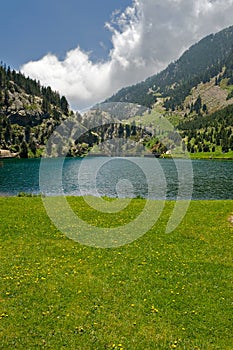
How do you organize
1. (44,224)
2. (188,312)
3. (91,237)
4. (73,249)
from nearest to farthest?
(188,312), (73,249), (91,237), (44,224)

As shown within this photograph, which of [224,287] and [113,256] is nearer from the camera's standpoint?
[224,287]

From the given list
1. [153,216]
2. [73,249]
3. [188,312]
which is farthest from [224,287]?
[153,216]

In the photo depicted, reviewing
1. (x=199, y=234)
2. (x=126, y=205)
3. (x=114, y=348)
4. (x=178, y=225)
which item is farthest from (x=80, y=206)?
(x=114, y=348)

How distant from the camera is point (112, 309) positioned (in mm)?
14633

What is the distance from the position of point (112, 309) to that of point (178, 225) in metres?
15.8

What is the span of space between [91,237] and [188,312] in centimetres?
1240

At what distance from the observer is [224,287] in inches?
674

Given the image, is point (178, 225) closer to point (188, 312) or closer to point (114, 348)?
point (188, 312)

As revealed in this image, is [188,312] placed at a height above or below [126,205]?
below

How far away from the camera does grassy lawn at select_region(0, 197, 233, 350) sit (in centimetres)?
1266

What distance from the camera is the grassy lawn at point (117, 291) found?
12.7 metres

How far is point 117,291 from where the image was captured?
16.4 metres

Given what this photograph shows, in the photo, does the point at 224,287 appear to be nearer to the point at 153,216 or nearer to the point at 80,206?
the point at 153,216

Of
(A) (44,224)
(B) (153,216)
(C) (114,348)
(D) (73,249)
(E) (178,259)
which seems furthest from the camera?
(B) (153,216)
